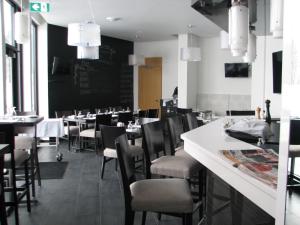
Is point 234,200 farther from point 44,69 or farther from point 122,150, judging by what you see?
point 44,69

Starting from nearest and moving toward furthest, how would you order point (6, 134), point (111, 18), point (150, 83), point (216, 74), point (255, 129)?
point (255, 129) < point (6, 134) < point (111, 18) < point (216, 74) < point (150, 83)

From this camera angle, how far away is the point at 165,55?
10.7 metres

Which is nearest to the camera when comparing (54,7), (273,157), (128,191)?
(273,157)

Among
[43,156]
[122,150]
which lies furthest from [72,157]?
[122,150]

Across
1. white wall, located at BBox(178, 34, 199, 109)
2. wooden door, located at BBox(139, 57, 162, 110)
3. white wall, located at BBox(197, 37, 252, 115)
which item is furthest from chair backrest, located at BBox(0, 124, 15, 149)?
wooden door, located at BBox(139, 57, 162, 110)

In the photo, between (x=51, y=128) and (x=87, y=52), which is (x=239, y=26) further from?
(x=51, y=128)

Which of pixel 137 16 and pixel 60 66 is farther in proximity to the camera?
pixel 60 66

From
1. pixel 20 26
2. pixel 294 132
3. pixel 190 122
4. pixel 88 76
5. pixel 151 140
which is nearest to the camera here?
pixel 294 132

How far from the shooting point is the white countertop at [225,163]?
4.55ft

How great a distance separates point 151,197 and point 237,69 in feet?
25.5

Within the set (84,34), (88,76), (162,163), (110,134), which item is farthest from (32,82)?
→ (162,163)

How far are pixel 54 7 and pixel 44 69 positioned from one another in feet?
6.88

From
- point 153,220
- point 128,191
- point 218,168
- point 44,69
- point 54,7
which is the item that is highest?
point 54,7

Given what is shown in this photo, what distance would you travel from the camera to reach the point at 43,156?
6559mm
